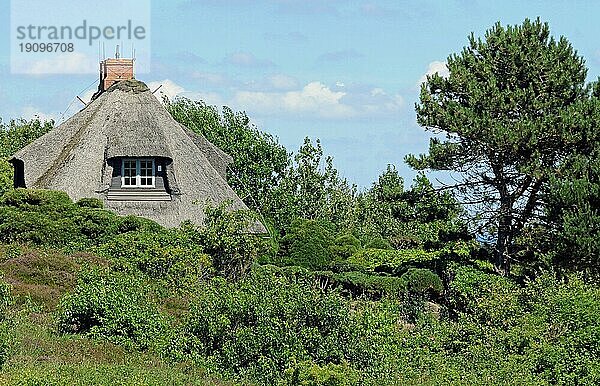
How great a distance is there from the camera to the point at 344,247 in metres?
27.3

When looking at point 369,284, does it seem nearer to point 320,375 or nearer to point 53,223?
point 53,223

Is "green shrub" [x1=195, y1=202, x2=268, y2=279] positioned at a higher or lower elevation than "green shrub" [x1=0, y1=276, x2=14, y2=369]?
higher

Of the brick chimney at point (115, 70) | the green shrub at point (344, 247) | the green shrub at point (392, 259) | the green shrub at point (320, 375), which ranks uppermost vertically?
the brick chimney at point (115, 70)

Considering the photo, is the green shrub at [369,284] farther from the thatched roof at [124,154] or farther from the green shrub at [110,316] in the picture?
the green shrub at [110,316]

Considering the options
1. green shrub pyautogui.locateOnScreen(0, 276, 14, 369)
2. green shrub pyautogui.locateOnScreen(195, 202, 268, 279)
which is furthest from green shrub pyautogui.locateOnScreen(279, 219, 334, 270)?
green shrub pyautogui.locateOnScreen(0, 276, 14, 369)

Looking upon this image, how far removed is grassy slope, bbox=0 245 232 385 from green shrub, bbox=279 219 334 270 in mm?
8932

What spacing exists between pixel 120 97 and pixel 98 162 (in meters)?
3.11

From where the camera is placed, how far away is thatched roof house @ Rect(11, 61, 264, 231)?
27.3 m

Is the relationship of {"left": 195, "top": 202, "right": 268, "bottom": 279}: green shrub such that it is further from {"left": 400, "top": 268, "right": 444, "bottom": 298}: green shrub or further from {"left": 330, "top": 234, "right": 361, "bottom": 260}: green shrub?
{"left": 330, "top": 234, "right": 361, "bottom": 260}: green shrub

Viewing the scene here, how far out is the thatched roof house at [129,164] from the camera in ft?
89.6

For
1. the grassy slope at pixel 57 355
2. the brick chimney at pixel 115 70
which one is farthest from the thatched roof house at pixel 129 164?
the grassy slope at pixel 57 355

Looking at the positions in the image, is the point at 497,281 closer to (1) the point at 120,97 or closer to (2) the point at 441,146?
(2) the point at 441,146

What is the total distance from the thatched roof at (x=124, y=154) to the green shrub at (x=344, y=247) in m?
2.42

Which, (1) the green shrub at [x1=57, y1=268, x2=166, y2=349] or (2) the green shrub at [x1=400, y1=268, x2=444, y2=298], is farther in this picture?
(2) the green shrub at [x1=400, y1=268, x2=444, y2=298]
